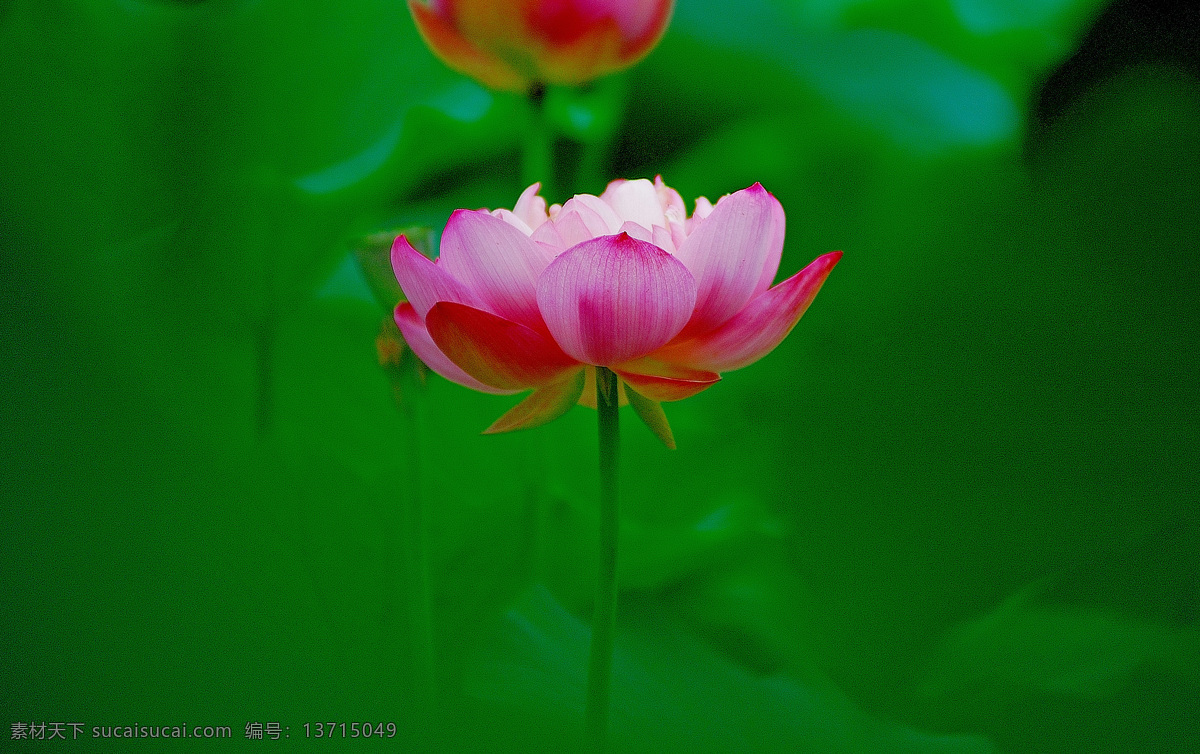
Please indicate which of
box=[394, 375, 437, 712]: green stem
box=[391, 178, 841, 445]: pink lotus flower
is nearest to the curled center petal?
box=[391, 178, 841, 445]: pink lotus flower

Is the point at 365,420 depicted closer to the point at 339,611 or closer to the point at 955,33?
the point at 339,611

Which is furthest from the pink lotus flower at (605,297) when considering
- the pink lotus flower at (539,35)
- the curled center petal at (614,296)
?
the pink lotus flower at (539,35)

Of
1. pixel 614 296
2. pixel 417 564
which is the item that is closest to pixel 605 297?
pixel 614 296

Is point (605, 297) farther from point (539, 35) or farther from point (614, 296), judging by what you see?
point (539, 35)

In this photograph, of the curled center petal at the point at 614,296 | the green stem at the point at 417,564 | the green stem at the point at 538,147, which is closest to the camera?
the curled center petal at the point at 614,296

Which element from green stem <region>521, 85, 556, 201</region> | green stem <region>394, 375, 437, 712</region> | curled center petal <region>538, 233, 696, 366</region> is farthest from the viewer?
green stem <region>521, 85, 556, 201</region>

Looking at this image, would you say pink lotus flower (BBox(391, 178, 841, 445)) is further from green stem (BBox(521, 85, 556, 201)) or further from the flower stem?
green stem (BBox(521, 85, 556, 201))

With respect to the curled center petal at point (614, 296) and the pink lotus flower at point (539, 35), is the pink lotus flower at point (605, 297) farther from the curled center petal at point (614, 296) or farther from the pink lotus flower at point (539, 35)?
the pink lotus flower at point (539, 35)

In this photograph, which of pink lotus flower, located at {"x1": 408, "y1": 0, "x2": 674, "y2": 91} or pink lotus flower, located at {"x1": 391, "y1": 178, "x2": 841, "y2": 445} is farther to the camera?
pink lotus flower, located at {"x1": 408, "y1": 0, "x2": 674, "y2": 91}
